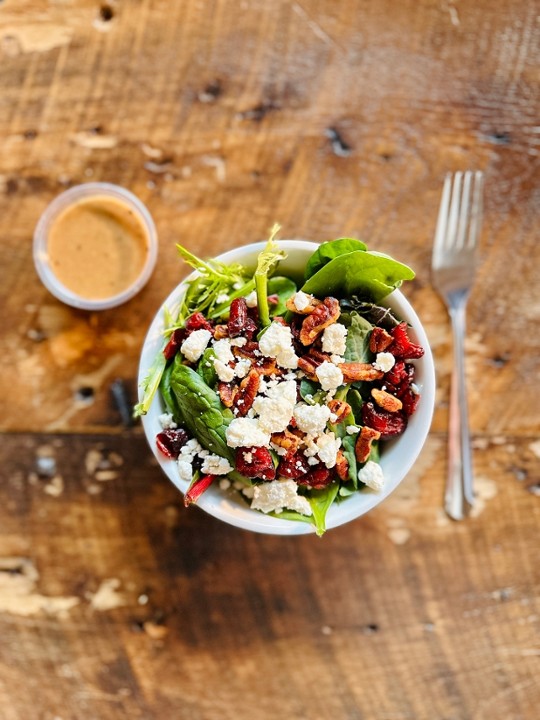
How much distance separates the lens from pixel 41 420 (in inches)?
65.7

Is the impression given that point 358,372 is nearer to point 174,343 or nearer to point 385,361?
point 385,361

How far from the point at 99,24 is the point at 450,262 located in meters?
1.00

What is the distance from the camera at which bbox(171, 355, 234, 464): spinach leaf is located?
3.82 feet

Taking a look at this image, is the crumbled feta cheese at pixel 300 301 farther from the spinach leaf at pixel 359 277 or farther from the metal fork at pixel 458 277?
the metal fork at pixel 458 277

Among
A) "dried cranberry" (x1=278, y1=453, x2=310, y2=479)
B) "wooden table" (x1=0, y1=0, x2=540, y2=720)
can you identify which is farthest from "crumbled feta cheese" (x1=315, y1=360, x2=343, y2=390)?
"wooden table" (x1=0, y1=0, x2=540, y2=720)

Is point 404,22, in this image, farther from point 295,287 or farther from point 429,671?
point 429,671

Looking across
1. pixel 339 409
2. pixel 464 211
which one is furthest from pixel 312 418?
pixel 464 211

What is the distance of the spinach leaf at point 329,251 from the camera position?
122 cm

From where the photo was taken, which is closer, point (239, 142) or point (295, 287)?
point (295, 287)

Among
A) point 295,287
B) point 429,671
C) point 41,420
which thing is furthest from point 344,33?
point 429,671

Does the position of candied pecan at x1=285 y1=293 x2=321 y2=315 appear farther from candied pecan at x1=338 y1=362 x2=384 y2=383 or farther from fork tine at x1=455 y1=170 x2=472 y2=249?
fork tine at x1=455 y1=170 x2=472 y2=249

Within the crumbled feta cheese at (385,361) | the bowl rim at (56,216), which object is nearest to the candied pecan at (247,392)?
the crumbled feta cheese at (385,361)

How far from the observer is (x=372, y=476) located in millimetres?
1222

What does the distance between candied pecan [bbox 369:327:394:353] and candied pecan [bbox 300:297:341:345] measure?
81 millimetres
